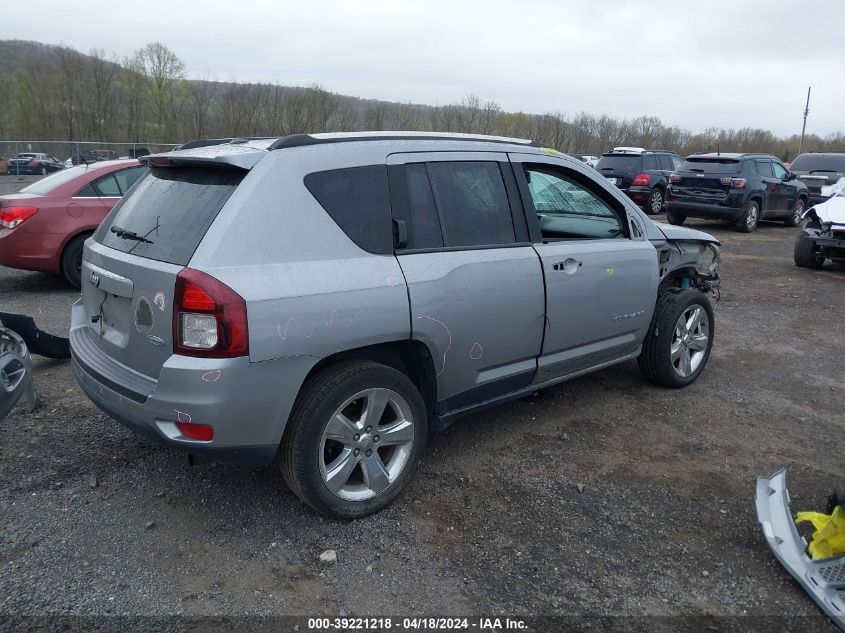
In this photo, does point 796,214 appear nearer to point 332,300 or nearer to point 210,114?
point 332,300

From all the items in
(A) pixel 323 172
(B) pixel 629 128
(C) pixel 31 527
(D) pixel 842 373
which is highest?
(B) pixel 629 128

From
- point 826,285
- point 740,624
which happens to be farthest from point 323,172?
point 826,285

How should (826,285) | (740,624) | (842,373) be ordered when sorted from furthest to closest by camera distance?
(826,285)
(842,373)
(740,624)

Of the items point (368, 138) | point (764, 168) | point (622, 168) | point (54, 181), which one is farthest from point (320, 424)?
point (622, 168)

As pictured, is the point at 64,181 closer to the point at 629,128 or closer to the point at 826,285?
the point at 826,285

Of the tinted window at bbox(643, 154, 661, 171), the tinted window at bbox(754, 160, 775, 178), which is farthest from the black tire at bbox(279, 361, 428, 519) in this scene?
the tinted window at bbox(643, 154, 661, 171)

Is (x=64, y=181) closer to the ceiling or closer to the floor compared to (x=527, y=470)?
closer to the ceiling

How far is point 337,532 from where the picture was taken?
3262 millimetres

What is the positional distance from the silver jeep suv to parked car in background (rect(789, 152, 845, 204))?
17.6 m

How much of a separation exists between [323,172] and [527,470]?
2059 mm

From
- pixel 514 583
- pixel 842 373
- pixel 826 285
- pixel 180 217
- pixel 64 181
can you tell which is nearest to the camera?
pixel 514 583

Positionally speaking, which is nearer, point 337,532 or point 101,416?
point 337,532

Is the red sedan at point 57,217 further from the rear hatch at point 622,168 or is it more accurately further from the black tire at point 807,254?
the rear hatch at point 622,168

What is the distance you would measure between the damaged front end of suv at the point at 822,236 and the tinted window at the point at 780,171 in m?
5.57
